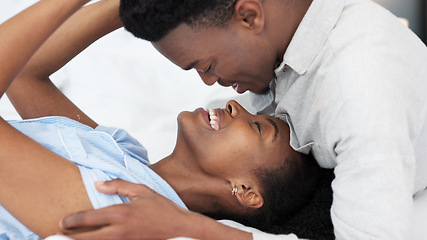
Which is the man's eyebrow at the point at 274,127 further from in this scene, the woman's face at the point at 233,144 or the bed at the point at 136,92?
the bed at the point at 136,92

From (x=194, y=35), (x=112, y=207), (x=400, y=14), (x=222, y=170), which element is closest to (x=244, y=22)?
(x=194, y=35)

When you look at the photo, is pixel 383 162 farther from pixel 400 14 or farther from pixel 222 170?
pixel 400 14

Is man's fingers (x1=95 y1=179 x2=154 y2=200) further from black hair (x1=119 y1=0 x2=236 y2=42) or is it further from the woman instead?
black hair (x1=119 y1=0 x2=236 y2=42)

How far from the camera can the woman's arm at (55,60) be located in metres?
1.45

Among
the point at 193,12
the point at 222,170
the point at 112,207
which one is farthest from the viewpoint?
the point at 222,170

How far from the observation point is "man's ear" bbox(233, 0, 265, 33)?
43.7 inches

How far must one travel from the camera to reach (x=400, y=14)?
237 cm

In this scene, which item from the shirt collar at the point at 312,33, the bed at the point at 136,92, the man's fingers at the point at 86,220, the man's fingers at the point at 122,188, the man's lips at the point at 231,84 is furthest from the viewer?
the bed at the point at 136,92

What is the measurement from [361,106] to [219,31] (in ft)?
1.11

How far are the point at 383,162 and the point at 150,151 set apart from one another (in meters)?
0.88

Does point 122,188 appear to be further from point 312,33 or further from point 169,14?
point 312,33

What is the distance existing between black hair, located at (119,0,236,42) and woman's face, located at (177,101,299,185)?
261mm

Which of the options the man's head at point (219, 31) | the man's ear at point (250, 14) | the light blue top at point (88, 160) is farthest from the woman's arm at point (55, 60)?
the man's ear at point (250, 14)

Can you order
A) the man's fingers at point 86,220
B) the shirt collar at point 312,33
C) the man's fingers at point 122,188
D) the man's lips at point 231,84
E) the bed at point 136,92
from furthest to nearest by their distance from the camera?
1. the bed at point 136,92
2. the man's lips at point 231,84
3. the shirt collar at point 312,33
4. the man's fingers at point 122,188
5. the man's fingers at point 86,220
